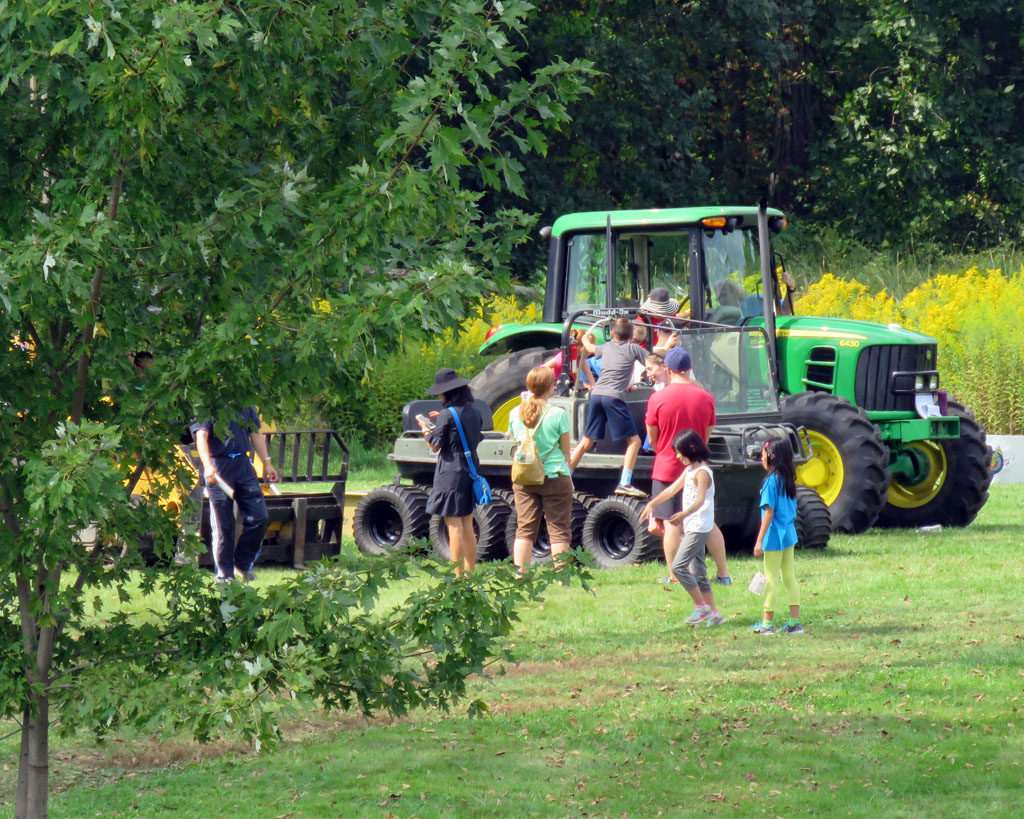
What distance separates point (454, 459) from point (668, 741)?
4197 mm

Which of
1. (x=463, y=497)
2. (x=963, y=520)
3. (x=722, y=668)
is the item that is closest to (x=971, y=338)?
(x=963, y=520)

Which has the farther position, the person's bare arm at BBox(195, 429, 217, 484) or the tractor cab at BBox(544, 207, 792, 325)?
the tractor cab at BBox(544, 207, 792, 325)

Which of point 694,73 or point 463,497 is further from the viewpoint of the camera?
point 694,73

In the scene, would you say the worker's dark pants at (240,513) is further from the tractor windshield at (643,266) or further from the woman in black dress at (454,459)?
the tractor windshield at (643,266)

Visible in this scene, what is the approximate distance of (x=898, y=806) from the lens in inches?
244

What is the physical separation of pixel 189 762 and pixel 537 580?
3.05m

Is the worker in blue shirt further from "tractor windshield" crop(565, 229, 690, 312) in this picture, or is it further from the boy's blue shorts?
"tractor windshield" crop(565, 229, 690, 312)

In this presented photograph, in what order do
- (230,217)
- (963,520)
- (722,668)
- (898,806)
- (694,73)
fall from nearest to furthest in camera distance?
(230,217)
(898,806)
(722,668)
(963,520)
(694,73)

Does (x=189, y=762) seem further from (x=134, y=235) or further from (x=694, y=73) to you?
(x=694, y=73)

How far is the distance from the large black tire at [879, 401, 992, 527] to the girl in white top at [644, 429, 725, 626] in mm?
5459

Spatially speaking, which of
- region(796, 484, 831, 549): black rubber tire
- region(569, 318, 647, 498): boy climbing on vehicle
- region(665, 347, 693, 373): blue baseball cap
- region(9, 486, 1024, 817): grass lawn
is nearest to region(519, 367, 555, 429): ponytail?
region(665, 347, 693, 373): blue baseball cap

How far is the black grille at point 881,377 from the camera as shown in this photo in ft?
47.3

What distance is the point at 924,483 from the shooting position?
47.9 ft

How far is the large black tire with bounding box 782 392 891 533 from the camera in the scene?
1312 cm
